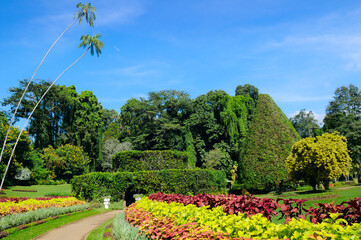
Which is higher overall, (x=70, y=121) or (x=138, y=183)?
(x=70, y=121)

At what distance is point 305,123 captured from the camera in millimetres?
71188

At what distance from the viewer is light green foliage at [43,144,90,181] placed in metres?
35.2

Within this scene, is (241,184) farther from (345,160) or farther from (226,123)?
(226,123)

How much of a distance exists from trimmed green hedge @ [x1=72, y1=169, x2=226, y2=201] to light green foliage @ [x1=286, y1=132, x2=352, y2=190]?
772cm

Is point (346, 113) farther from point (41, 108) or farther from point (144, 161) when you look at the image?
point (41, 108)

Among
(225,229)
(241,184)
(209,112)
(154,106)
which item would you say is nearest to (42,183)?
(154,106)

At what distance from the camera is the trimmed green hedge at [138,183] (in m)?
18.8

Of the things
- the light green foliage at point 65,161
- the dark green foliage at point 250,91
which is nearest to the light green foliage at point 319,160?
the light green foliage at point 65,161

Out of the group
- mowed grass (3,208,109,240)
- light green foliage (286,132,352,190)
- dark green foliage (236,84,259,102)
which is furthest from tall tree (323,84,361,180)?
mowed grass (3,208,109,240)

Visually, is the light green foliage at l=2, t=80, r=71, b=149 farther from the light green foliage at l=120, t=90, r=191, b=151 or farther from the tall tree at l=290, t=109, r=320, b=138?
the tall tree at l=290, t=109, r=320, b=138

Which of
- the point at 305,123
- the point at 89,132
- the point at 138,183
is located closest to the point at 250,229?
the point at 138,183

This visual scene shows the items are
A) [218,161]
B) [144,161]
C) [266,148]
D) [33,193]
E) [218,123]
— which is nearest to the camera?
[144,161]

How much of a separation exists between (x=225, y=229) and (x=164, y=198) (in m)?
4.89

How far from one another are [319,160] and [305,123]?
5682 centimetres
